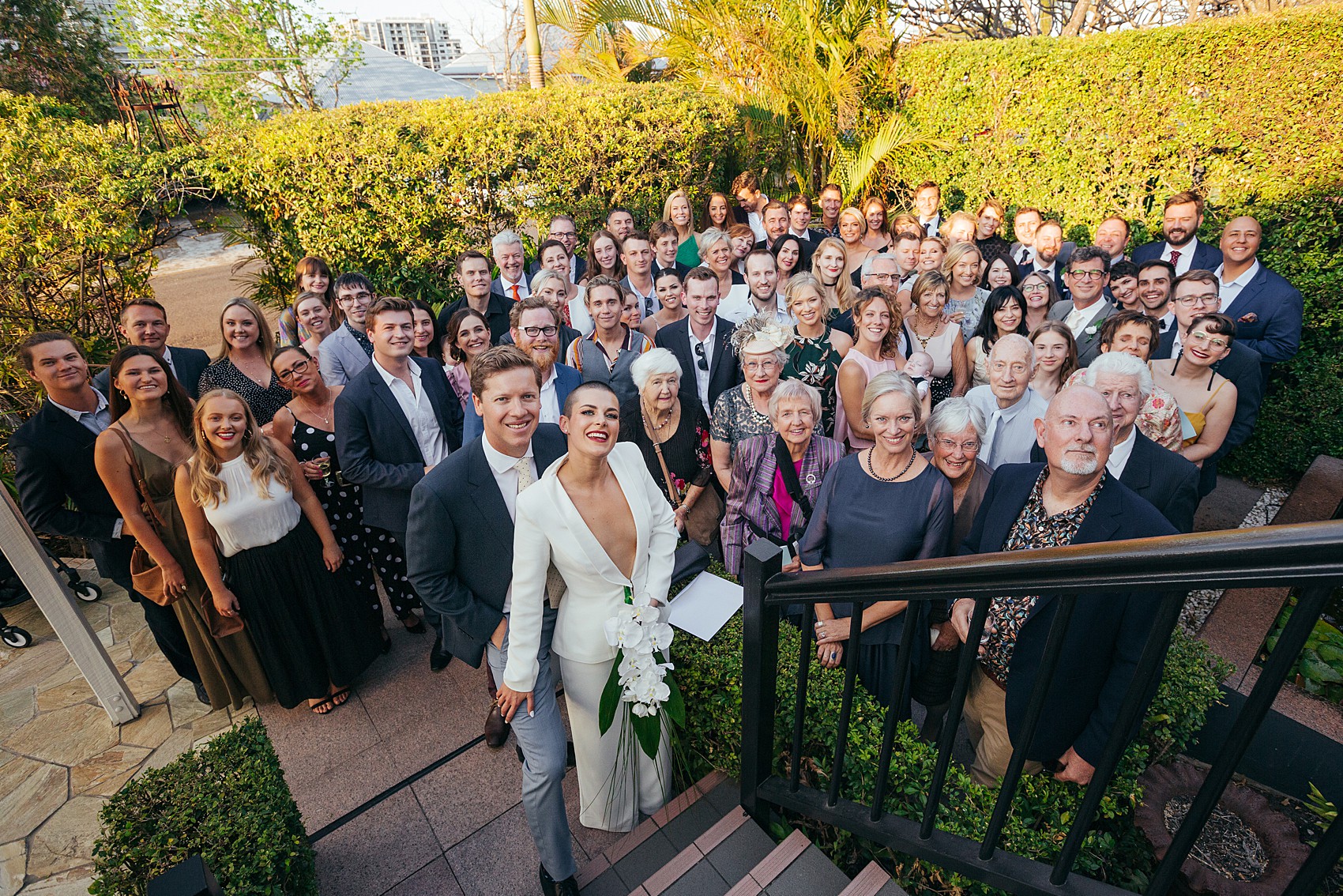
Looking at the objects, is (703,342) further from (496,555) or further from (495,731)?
(495,731)

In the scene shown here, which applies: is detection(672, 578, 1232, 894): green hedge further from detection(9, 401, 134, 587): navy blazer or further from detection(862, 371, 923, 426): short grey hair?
detection(9, 401, 134, 587): navy blazer

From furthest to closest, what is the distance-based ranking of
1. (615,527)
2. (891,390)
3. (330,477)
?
(330,477) < (891,390) < (615,527)

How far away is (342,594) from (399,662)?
2.41ft

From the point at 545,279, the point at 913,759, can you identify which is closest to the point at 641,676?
the point at 913,759

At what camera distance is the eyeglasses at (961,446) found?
343 cm

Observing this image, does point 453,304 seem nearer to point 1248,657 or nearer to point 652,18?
point 1248,657

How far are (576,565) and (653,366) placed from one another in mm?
1711

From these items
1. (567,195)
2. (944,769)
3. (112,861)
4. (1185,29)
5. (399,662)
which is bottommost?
(399,662)

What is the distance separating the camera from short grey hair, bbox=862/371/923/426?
326 cm

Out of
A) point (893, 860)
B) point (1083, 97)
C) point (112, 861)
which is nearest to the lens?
point (112, 861)

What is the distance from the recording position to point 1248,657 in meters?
4.15

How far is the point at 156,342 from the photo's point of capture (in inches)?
183

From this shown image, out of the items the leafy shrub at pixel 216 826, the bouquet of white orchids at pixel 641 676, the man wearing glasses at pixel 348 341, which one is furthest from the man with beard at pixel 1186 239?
the leafy shrub at pixel 216 826

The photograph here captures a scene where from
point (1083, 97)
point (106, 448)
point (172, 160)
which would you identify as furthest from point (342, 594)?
point (1083, 97)
